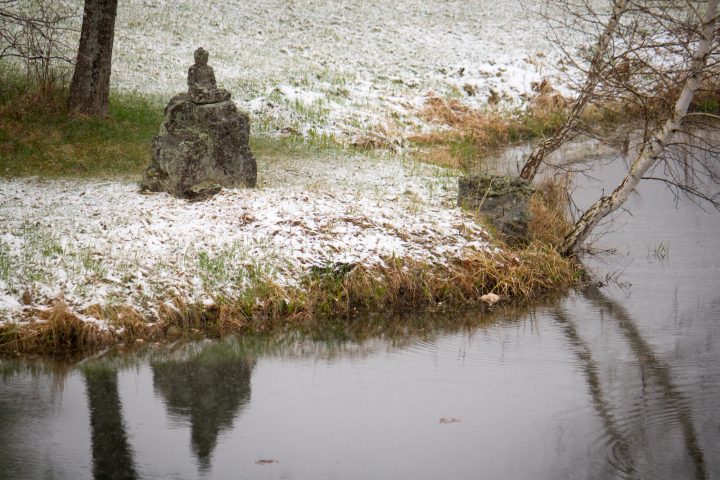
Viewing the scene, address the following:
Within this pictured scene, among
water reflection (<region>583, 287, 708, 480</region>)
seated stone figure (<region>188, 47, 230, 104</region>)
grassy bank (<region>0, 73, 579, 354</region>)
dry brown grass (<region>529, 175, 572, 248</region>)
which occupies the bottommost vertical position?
water reflection (<region>583, 287, 708, 480</region>)

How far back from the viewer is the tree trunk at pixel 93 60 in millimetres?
15492

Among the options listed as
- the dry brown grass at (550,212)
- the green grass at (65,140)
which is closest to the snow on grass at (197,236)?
the green grass at (65,140)

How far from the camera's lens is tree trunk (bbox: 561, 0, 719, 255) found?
35.0 ft

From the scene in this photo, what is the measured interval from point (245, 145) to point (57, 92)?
540cm

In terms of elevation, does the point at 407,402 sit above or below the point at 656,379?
below

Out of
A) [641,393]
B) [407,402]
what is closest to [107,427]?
[407,402]

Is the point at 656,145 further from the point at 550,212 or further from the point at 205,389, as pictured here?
the point at 205,389

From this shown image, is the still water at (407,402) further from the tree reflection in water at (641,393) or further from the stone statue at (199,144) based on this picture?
the stone statue at (199,144)

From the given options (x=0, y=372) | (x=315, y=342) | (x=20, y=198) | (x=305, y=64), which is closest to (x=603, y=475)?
(x=315, y=342)

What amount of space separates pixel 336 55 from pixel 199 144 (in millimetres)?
13914

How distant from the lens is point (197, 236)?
11234mm

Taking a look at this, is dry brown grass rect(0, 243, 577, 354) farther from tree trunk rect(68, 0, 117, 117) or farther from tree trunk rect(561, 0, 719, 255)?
tree trunk rect(68, 0, 117, 117)

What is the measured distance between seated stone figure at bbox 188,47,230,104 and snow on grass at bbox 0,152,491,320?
5.31 ft

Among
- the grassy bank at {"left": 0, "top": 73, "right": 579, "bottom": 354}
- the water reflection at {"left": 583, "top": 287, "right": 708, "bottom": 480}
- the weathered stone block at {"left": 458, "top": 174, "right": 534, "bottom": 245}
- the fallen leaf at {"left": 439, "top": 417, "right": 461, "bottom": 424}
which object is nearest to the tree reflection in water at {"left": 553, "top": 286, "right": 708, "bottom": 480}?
the water reflection at {"left": 583, "top": 287, "right": 708, "bottom": 480}
